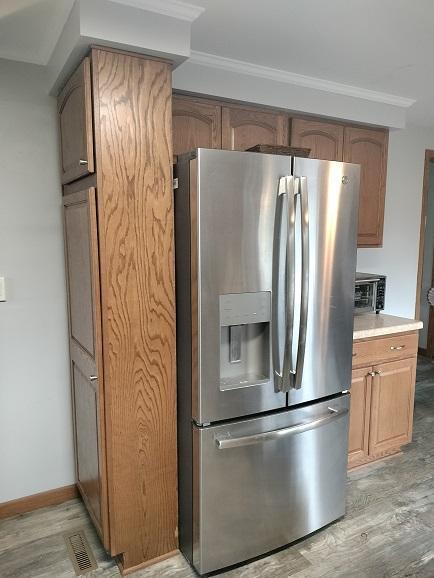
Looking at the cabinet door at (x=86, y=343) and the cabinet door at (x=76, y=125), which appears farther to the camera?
the cabinet door at (x=86, y=343)

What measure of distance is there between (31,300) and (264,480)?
1458 millimetres

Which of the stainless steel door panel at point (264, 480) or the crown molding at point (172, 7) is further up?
the crown molding at point (172, 7)

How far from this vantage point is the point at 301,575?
73.1 inches

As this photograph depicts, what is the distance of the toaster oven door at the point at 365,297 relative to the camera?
289 centimetres

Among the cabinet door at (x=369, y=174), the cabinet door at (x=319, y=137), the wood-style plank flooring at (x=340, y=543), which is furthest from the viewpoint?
the cabinet door at (x=369, y=174)

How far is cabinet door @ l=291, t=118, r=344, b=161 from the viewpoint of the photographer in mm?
2523

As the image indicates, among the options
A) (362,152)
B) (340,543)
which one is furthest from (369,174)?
(340,543)

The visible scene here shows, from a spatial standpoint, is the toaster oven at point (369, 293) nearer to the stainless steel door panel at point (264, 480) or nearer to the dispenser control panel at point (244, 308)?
the stainless steel door panel at point (264, 480)

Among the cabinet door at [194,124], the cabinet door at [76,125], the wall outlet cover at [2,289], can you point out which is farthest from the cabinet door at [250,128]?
the wall outlet cover at [2,289]

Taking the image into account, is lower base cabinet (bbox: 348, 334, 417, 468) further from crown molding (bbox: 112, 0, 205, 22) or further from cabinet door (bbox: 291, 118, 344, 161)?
crown molding (bbox: 112, 0, 205, 22)

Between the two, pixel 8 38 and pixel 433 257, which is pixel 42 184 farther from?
pixel 433 257

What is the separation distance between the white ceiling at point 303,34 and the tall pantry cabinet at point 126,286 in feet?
0.89

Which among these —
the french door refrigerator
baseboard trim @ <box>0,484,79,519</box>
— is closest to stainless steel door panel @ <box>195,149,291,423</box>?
the french door refrigerator

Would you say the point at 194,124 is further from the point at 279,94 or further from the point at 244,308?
the point at 244,308
